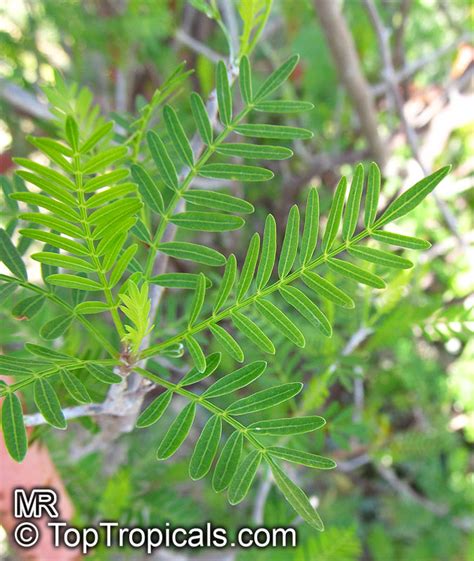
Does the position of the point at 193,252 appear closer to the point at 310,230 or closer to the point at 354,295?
the point at 310,230

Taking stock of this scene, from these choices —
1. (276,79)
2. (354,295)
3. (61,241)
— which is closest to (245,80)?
(276,79)

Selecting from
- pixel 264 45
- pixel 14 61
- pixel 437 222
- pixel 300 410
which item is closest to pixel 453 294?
pixel 437 222

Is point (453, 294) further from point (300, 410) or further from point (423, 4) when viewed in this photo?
point (423, 4)

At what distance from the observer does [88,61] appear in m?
0.86

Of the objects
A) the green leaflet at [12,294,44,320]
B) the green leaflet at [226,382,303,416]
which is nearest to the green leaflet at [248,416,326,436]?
the green leaflet at [226,382,303,416]

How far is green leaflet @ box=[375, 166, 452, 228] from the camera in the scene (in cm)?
21

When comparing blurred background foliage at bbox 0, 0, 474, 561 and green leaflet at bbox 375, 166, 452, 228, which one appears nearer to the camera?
green leaflet at bbox 375, 166, 452, 228

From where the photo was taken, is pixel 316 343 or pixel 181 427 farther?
pixel 316 343

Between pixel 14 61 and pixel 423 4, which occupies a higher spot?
pixel 423 4

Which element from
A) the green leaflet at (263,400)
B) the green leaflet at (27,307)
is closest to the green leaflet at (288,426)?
the green leaflet at (263,400)

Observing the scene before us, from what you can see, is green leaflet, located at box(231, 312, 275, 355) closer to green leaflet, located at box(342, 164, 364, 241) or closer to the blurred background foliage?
green leaflet, located at box(342, 164, 364, 241)

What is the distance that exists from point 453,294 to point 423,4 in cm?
47

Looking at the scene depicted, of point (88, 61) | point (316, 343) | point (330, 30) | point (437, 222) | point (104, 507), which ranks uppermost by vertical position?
point (88, 61)

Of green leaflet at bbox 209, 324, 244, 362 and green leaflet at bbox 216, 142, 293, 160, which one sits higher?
green leaflet at bbox 216, 142, 293, 160
